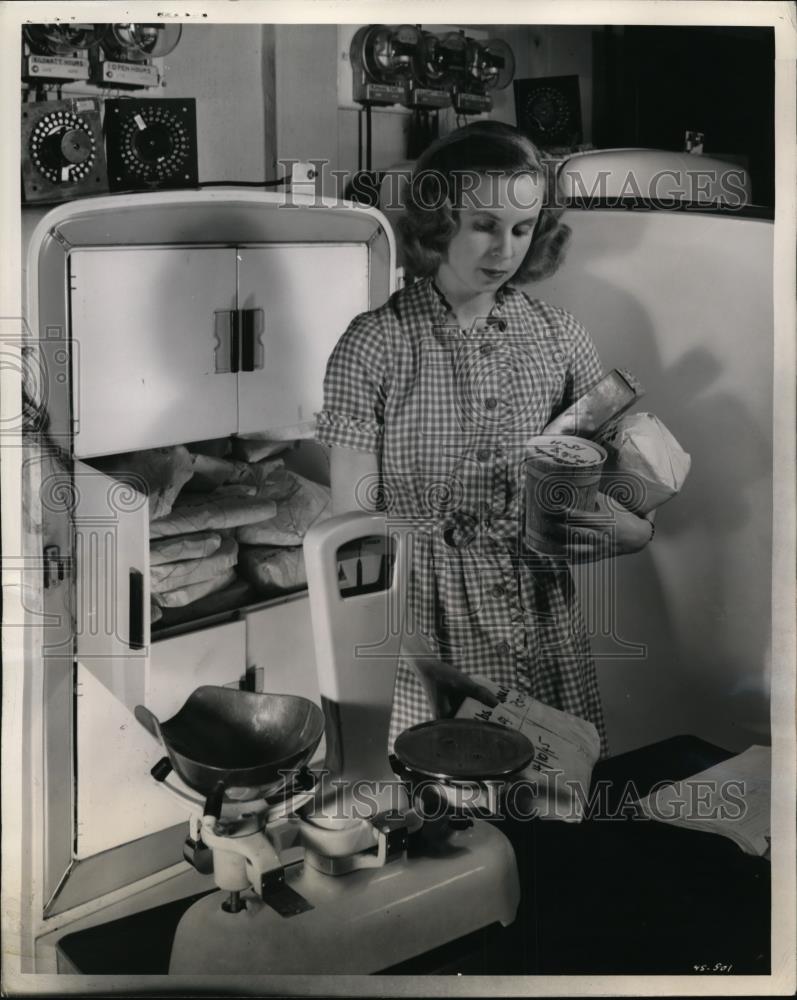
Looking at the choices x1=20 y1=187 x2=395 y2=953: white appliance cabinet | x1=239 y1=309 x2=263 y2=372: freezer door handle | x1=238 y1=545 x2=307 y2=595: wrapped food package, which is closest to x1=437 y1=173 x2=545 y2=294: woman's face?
x1=20 y1=187 x2=395 y2=953: white appliance cabinet

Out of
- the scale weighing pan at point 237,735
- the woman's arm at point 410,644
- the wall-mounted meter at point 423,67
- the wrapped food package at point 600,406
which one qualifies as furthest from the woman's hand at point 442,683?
the wall-mounted meter at point 423,67

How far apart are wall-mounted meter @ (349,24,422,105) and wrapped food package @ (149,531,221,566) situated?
0.82 metres

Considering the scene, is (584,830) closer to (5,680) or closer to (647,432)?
(647,432)

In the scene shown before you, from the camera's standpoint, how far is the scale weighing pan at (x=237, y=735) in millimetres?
2008

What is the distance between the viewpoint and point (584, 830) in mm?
2158

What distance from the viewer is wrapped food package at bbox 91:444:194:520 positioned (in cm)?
202

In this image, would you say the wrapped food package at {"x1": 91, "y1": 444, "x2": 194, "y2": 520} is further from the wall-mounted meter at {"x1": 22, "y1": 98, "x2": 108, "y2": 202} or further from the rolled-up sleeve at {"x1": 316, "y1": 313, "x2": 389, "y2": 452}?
the wall-mounted meter at {"x1": 22, "y1": 98, "x2": 108, "y2": 202}

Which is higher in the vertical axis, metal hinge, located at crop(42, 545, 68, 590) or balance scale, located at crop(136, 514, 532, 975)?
metal hinge, located at crop(42, 545, 68, 590)

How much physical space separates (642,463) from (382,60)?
2.81ft

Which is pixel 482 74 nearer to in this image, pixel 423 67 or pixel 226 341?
pixel 423 67

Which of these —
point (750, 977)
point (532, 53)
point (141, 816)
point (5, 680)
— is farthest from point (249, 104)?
point (750, 977)

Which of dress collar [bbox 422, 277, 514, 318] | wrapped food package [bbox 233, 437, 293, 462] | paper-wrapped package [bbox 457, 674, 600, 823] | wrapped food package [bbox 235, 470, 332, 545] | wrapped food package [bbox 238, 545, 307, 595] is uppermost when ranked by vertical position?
dress collar [bbox 422, 277, 514, 318]

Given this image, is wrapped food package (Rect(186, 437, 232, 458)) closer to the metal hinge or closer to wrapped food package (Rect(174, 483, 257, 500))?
wrapped food package (Rect(174, 483, 257, 500))

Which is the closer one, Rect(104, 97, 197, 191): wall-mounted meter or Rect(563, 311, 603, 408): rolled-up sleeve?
Rect(104, 97, 197, 191): wall-mounted meter
